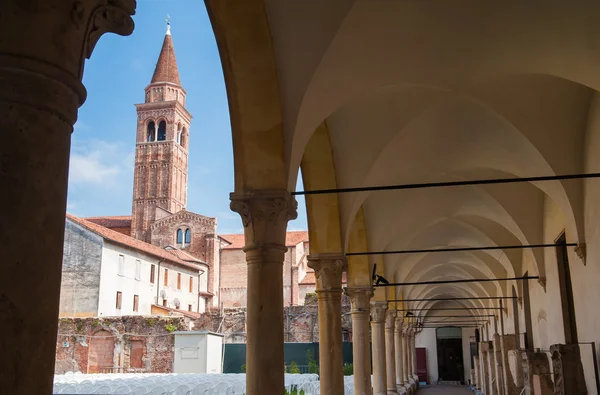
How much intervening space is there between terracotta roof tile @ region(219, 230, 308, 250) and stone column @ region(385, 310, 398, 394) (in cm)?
3085

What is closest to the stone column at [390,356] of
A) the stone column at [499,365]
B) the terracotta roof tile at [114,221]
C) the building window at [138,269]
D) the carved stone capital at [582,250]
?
the stone column at [499,365]

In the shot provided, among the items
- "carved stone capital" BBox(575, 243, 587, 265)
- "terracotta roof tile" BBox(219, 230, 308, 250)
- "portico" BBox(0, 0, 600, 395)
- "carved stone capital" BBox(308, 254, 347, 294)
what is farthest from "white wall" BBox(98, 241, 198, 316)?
"carved stone capital" BBox(575, 243, 587, 265)

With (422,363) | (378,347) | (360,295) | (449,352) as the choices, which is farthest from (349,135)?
(449,352)

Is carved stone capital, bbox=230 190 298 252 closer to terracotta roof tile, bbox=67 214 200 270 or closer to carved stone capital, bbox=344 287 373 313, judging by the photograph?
carved stone capital, bbox=344 287 373 313

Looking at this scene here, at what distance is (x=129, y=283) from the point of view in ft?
124

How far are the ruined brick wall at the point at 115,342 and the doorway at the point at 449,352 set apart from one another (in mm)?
19177

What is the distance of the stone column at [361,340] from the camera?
11219mm

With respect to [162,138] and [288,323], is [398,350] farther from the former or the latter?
[162,138]

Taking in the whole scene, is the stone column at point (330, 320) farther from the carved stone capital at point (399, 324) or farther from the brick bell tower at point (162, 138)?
the brick bell tower at point (162, 138)

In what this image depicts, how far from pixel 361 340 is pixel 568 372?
15.1 ft

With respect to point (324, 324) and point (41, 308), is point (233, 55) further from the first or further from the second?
point (324, 324)

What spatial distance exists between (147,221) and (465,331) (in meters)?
31.2

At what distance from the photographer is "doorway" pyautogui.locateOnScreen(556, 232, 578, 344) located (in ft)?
36.1

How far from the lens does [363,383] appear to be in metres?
11.2
